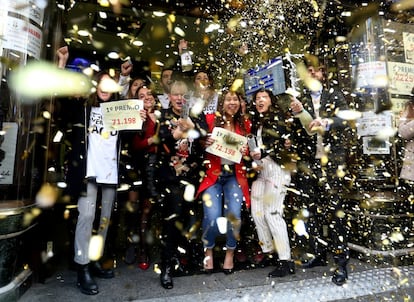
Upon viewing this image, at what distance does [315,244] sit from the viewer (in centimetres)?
380

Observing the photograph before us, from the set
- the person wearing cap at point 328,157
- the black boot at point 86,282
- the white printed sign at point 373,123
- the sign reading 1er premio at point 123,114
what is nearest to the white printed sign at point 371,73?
the white printed sign at point 373,123

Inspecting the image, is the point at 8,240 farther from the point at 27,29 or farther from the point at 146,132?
the point at 27,29

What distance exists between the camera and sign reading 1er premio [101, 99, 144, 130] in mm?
2891

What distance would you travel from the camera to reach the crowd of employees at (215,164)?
312 centimetres

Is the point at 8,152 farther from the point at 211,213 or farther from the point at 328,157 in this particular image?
the point at 328,157

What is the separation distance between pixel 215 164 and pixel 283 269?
4.09ft

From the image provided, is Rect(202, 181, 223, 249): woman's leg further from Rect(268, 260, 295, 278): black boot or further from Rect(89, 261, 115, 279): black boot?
Rect(89, 261, 115, 279): black boot

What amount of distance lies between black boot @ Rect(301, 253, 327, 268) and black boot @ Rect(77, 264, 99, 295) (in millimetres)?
2139

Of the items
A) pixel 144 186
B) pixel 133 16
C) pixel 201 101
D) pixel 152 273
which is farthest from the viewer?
pixel 133 16

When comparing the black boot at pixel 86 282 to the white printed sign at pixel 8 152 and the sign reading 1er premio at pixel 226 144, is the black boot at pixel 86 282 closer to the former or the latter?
the white printed sign at pixel 8 152

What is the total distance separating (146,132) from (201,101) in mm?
893

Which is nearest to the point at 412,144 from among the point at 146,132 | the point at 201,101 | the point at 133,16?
the point at 201,101

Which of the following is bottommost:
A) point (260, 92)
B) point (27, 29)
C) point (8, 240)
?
point (8, 240)

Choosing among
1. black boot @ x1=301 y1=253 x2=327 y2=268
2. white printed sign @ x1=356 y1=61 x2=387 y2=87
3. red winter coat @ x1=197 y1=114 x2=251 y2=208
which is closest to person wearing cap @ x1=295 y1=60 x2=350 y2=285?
black boot @ x1=301 y1=253 x2=327 y2=268
